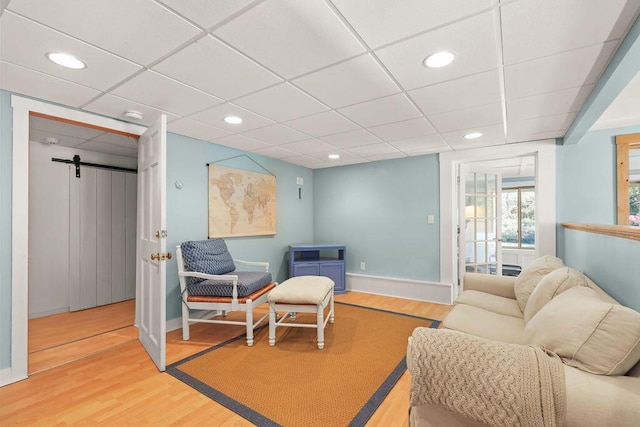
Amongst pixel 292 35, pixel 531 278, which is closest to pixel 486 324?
pixel 531 278

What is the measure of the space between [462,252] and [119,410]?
410cm

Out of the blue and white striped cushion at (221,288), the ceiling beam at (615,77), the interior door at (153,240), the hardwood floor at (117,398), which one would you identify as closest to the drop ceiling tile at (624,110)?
the ceiling beam at (615,77)

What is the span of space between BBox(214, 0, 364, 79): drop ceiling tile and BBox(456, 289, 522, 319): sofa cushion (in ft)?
6.98

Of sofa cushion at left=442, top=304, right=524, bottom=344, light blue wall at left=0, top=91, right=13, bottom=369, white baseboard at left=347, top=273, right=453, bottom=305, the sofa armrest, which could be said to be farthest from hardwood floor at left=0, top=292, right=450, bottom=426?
white baseboard at left=347, top=273, right=453, bottom=305

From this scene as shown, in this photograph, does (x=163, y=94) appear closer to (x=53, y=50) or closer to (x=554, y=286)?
(x=53, y=50)

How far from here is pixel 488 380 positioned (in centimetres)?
101

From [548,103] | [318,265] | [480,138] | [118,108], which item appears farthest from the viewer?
[318,265]

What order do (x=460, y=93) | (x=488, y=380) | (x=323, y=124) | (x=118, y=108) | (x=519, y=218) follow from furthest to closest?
1. (x=519, y=218)
2. (x=323, y=124)
3. (x=118, y=108)
4. (x=460, y=93)
5. (x=488, y=380)

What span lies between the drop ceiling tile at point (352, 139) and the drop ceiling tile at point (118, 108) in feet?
5.50

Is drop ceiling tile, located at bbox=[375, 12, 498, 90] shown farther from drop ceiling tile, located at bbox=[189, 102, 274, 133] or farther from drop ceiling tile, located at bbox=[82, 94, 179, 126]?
drop ceiling tile, located at bbox=[82, 94, 179, 126]

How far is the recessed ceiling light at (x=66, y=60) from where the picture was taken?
1.67m

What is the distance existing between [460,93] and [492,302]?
1.70m

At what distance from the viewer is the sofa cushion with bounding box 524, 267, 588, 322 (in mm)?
1650

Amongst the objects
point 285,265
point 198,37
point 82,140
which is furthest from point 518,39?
point 82,140
